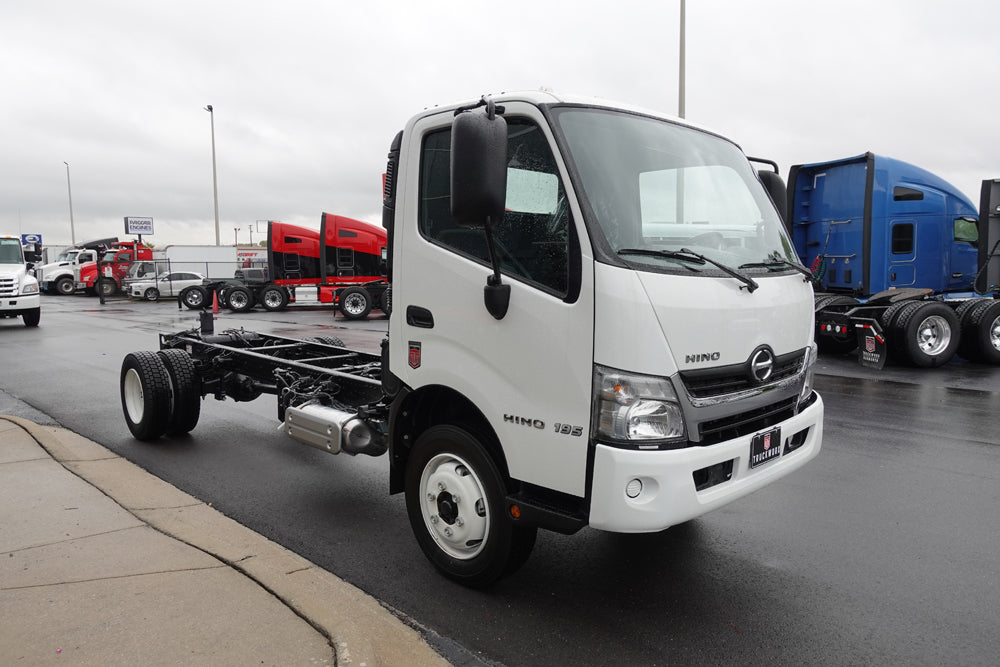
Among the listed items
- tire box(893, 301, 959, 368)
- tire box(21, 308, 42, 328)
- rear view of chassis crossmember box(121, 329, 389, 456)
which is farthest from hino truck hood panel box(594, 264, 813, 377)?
tire box(21, 308, 42, 328)

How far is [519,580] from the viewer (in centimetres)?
374

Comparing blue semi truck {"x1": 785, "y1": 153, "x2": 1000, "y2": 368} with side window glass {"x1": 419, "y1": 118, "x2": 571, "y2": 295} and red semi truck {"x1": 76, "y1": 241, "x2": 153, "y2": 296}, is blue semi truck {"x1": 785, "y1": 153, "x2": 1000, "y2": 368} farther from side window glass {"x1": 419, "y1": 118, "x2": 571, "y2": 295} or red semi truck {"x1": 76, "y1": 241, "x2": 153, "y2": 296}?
red semi truck {"x1": 76, "y1": 241, "x2": 153, "y2": 296}

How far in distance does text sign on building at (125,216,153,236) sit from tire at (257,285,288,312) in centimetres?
4076

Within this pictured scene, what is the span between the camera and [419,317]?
Result: 371cm

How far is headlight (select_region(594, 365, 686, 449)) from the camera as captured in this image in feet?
9.39

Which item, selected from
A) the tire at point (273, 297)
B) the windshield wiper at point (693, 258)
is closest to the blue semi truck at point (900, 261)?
the windshield wiper at point (693, 258)

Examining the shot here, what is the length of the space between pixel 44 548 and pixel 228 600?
4.57ft

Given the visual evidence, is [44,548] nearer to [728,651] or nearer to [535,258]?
[535,258]

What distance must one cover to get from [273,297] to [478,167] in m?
26.0

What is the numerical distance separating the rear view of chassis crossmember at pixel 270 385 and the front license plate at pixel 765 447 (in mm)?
2292

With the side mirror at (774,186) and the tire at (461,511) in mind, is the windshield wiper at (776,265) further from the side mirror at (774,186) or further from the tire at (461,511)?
the tire at (461,511)

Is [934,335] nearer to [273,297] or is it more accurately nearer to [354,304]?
[354,304]

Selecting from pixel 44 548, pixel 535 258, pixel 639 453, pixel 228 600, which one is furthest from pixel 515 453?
pixel 44 548

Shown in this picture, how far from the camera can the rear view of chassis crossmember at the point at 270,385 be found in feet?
14.9
